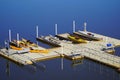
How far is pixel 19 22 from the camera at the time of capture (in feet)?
100

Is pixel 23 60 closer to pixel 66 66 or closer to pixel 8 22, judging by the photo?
pixel 66 66

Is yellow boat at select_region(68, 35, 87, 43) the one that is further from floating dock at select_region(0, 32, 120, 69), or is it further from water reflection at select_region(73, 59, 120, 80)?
water reflection at select_region(73, 59, 120, 80)

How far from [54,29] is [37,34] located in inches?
103

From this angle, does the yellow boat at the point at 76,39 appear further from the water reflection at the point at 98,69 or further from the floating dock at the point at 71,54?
the water reflection at the point at 98,69

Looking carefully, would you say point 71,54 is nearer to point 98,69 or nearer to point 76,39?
point 98,69

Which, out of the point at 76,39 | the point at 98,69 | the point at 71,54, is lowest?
the point at 98,69

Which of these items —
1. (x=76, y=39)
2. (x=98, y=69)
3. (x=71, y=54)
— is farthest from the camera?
(x=76, y=39)

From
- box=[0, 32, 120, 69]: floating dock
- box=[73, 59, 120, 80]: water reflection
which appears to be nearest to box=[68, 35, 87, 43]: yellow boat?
box=[0, 32, 120, 69]: floating dock

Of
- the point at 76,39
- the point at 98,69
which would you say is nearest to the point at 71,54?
the point at 98,69

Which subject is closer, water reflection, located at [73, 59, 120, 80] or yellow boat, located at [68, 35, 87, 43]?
water reflection, located at [73, 59, 120, 80]

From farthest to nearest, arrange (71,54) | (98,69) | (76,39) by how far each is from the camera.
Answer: (76,39)
(71,54)
(98,69)

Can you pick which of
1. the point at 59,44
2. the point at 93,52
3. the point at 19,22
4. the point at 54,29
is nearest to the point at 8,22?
the point at 19,22

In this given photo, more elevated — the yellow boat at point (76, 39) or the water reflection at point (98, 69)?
the yellow boat at point (76, 39)

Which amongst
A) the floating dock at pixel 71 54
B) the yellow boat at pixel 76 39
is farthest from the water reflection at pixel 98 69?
the yellow boat at pixel 76 39
